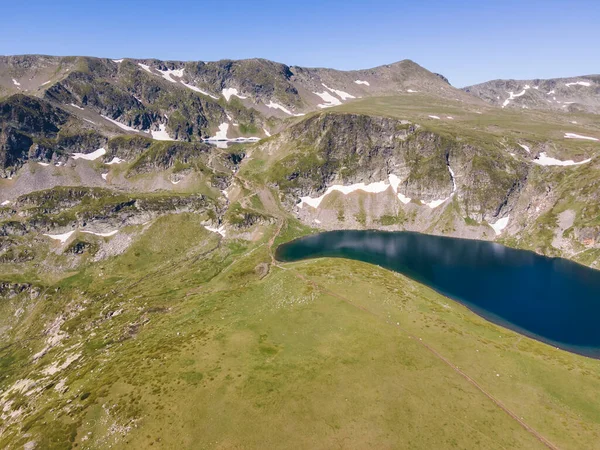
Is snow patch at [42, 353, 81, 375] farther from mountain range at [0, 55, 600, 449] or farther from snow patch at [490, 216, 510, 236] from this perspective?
snow patch at [490, 216, 510, 236]

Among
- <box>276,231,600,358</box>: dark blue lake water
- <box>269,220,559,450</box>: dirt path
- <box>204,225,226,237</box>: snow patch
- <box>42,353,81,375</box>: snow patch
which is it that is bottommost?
<box>42,353,81,375</box>: snow patch

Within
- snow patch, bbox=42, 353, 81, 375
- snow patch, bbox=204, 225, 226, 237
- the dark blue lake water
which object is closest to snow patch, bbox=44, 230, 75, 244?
snow patch, bbox=204, 225, 226, 237

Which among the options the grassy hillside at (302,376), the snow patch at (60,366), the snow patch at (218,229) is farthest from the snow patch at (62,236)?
the snow patch at (60,366)

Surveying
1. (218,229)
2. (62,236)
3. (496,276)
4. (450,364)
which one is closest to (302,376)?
(450,364)

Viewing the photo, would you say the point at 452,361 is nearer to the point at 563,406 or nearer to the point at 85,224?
the point at 563,406

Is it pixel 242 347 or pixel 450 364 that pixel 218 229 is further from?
pixel 450 364

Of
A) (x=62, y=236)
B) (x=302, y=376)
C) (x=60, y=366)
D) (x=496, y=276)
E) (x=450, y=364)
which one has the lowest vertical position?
(x=60, y=366)

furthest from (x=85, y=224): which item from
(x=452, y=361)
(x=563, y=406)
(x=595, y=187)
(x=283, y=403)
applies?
(x=595, y=187)
